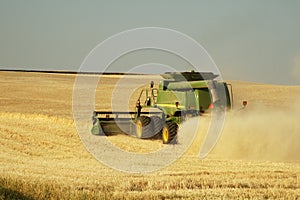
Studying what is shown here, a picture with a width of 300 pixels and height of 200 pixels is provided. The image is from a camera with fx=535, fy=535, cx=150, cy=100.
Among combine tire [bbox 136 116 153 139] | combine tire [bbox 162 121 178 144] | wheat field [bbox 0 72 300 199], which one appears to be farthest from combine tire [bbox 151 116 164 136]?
combine tire [bbox 162 121 178 144]

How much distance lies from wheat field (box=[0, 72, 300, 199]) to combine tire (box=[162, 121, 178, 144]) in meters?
0.42

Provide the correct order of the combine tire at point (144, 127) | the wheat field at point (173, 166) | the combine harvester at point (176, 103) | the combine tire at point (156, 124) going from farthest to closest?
the combine tire at point (144, 127), the combine tire at point (156, 124), the combine harvester at point (176, 103), the wheat field at point (173, 166)

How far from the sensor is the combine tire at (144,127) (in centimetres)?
1811

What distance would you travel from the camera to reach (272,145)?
1474 cm

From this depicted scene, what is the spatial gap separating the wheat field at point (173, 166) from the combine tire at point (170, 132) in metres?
0.42

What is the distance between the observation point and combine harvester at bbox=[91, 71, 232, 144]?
16406 millimetres

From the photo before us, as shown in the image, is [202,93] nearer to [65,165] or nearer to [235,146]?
[235,146]

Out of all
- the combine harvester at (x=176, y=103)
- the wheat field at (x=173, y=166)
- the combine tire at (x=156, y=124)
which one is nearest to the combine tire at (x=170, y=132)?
the combine harvester at (x=176, y=103)

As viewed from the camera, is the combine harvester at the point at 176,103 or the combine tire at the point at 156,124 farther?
the combine tire at the point at 156,124

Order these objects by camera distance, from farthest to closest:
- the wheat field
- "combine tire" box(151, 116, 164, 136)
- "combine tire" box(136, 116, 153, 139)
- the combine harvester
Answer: "combine tire" box(136, 116, 153, 139) < "combine tire" box(151, 116, 164, 136) < the combine harvester < the wheat field

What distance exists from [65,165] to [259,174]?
15.3ft

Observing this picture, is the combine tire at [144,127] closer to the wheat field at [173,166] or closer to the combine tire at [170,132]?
the wheat field at [173,166]

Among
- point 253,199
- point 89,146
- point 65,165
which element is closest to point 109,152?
point 89,146

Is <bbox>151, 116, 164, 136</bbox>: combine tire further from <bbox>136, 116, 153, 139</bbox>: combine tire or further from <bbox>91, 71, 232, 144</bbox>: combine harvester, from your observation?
<bbox>136, 116, 153, 139</bbox>: combine tire
